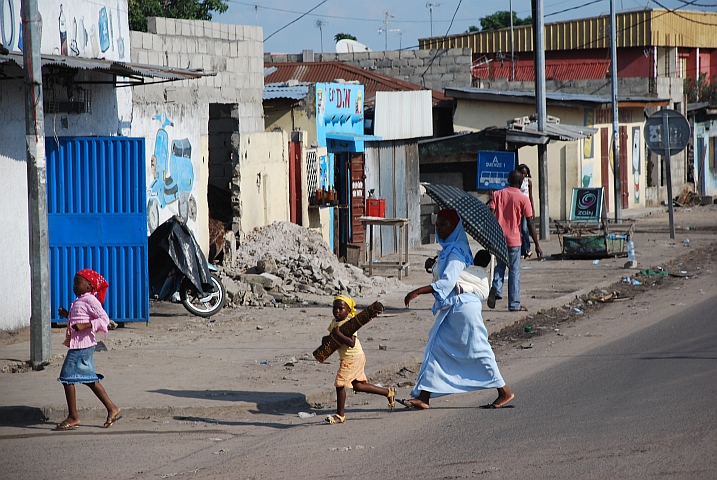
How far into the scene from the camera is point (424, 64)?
3794 cm

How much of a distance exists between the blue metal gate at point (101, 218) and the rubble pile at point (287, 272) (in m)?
2.18

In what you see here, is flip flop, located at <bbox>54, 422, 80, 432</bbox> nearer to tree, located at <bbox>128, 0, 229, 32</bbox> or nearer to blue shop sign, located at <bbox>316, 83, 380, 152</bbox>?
blue shop sign, located at <bbox>316, 83, 380, 152</bbox>

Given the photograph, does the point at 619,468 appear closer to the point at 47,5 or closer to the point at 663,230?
the point at 47,5

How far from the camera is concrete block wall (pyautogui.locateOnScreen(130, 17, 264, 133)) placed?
13820 mm

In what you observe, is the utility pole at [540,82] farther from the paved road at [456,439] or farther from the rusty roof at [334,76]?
the paved road at [456,439]

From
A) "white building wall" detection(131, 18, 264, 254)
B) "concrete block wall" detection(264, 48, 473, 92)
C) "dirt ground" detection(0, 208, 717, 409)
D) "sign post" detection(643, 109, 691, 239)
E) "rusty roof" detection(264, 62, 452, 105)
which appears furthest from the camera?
"concrete block wall" detection(264, 48, 473, 92)

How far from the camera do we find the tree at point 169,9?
33.4 m

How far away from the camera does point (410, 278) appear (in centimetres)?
1698

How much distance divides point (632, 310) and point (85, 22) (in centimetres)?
858

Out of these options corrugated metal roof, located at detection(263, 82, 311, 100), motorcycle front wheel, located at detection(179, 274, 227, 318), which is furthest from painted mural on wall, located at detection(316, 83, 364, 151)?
motorcycle front wheel, located at detection(179, 274, 227, 318)

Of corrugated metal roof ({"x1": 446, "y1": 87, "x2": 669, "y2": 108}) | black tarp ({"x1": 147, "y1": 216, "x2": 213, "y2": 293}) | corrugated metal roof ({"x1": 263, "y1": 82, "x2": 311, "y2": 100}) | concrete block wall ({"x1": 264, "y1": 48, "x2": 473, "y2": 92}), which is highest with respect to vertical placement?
concrete block wall ({"x1": 264, "y1": 48, "x2": 473, "y2": 92})

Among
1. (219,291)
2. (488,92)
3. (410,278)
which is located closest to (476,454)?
(219,291)

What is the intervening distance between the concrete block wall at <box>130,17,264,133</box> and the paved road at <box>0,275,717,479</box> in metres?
7.18

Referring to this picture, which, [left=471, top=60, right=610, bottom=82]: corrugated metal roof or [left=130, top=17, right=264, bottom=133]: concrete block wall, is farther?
[left=471, top=60, right=610, bottom=82]: corrugated metal roof
